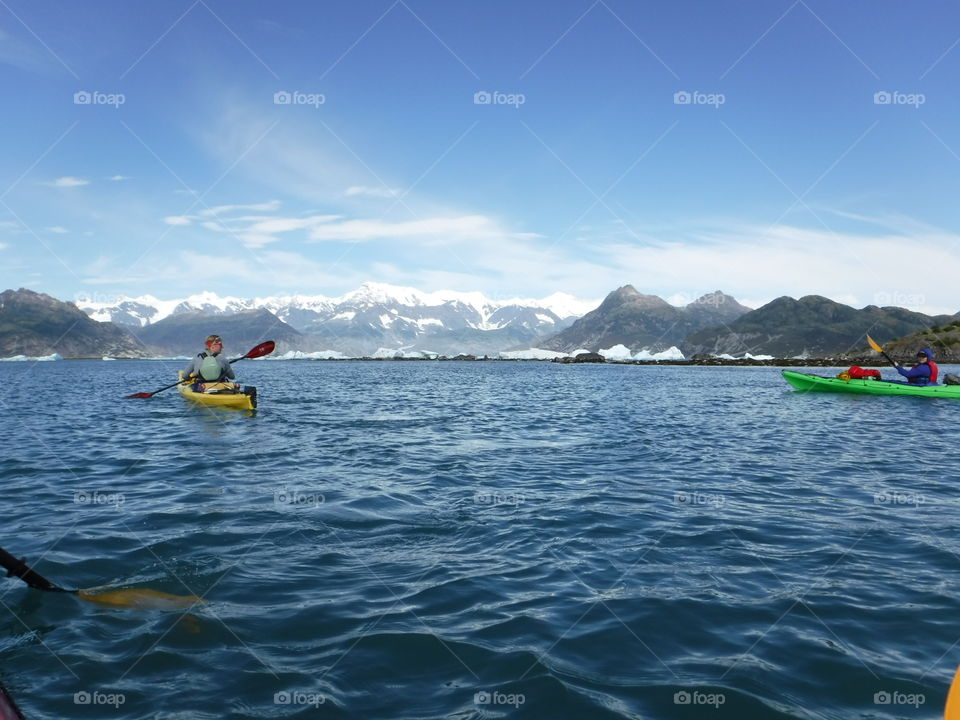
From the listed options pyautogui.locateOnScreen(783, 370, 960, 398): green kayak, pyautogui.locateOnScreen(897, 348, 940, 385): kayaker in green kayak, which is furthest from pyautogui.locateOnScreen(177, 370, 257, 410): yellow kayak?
pyautogui.locateOnScreen(897, 348, 940, 385): kayaker in green kayak

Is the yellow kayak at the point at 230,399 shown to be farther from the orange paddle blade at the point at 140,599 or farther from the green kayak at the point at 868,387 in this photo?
the green kayak at the point at 868,387

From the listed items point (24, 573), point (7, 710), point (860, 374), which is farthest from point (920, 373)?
point (7, 710)

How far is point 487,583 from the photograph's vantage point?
7.92 meters

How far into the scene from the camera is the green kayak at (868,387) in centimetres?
3831

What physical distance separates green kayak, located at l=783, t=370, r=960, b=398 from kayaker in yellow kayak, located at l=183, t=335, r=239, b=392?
3961 centimetres

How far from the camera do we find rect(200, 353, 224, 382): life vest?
91.2ft

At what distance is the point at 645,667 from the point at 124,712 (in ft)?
15.3

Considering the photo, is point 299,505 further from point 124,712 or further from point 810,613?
point 810,613

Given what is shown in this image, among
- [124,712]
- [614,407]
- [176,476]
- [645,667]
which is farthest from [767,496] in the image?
[614,407]

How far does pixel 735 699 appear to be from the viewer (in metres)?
5.27

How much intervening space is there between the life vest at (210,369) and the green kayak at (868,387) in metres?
40.0

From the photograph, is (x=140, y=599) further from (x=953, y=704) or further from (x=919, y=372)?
(x=919, y=372)

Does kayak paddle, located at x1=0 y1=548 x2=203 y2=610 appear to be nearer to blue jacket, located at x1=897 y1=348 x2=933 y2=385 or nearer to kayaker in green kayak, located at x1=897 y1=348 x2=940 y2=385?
kayaker in green kayak, located at x1=897 y1=348 x2=940 y2=385

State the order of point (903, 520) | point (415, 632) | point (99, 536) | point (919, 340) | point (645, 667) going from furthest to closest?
1. point (919, 340)
2. point (903, 520)
3. point (99, 536)
4. point (415, 632)
5. point (645, 667)
